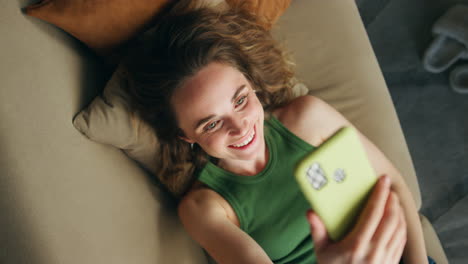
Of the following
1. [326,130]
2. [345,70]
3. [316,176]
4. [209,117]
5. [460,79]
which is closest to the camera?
[316,176]

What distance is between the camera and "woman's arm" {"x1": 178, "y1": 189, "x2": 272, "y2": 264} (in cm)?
87

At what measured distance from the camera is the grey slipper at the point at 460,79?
153cm

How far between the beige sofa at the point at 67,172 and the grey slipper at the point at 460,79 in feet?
1.75

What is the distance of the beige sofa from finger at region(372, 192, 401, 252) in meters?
0.45

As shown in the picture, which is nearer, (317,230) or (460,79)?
(317,230)

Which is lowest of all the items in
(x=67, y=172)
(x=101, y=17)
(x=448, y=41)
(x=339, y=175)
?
(x=448, y=41)

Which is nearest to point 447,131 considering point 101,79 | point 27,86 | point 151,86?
point 151,86

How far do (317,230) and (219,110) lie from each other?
0.36 meters

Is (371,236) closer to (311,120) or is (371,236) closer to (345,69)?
(311,120)

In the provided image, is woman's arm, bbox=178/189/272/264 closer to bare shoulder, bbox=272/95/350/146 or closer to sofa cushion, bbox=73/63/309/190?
sofa cushion, bbox=73/63/309/190

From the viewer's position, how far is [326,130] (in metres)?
1.11

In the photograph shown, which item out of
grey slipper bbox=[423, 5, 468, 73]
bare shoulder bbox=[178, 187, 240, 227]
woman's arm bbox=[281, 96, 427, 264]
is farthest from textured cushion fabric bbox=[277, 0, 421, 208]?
bare shoulder bbox=[178, 187, 240, 227]

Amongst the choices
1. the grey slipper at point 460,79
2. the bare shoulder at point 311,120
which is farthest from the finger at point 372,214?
the grey slipper at point 460,79

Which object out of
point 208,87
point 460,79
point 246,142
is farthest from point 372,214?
point 460,79
